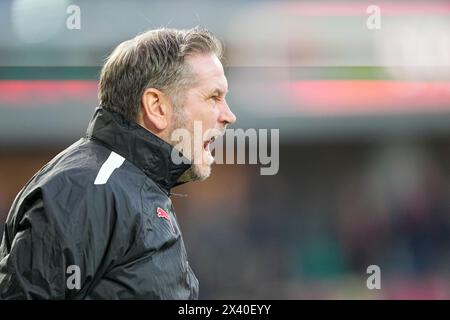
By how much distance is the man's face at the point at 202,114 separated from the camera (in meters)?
1.79

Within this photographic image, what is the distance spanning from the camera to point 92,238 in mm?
1413

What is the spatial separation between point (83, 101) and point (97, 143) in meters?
1.62

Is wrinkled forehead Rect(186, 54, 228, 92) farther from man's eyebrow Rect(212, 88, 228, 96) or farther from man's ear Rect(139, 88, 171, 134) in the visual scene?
man's ear Rect(139, 88, 171, 134)

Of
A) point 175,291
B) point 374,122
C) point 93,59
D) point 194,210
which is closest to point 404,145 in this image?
point 374,122

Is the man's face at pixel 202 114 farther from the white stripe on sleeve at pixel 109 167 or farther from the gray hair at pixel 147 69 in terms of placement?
the white stripe on sleeve at pixel 109 167

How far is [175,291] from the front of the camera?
1.49 metres

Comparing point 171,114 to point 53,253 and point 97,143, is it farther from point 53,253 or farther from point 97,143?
point 53,253

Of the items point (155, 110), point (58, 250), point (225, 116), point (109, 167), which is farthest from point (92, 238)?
point (225, 116)

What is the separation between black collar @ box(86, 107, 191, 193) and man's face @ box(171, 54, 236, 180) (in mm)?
103

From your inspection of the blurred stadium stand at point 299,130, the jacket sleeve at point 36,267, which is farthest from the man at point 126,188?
the blurred stadium stand at point 299,130

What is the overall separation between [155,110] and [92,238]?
0.47 m

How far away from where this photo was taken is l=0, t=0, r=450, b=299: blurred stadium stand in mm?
3166

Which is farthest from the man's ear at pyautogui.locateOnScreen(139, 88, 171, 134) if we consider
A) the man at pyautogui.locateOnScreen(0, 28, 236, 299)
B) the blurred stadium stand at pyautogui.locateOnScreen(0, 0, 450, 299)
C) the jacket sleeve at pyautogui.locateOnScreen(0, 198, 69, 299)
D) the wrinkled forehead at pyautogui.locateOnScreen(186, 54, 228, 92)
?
the blurred stadium stand at pyautogui.locateOnScreen(0, 0, 450, 299)

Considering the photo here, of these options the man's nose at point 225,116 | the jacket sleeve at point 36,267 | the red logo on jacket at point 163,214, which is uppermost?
the man's nose at point 225,116
